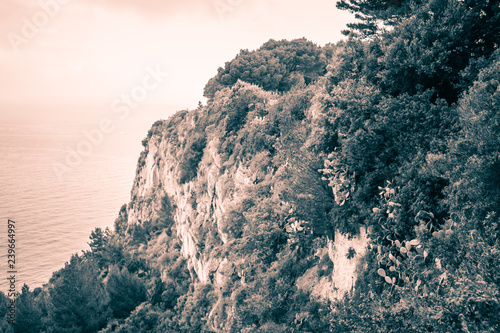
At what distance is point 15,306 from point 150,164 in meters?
30.8

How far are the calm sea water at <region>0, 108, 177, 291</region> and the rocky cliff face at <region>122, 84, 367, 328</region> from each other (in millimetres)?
17800

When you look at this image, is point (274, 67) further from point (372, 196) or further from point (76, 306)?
point (76, 306)

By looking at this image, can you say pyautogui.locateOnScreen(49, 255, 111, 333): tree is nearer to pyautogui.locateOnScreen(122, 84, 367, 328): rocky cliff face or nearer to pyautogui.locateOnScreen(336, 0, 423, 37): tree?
pyautogui.locateOnScreen(122, 84, 367, 328): rocky cliff face

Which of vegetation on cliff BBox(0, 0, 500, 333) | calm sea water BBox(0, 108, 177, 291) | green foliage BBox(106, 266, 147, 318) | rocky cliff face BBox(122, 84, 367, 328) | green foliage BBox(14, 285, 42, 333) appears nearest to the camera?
vegetation on cliff BBox(0, 0, 500, 333)

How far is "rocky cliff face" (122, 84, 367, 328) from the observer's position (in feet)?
51.9

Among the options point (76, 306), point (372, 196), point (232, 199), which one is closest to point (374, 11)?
point (372, 196)

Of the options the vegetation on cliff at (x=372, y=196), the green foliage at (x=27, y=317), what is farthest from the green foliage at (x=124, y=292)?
the green foliage at (x=27, y=317)

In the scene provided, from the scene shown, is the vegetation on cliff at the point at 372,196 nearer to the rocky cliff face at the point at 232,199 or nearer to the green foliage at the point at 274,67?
the rocky cliff face at the point at 232,199

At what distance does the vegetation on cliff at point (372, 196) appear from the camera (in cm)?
945

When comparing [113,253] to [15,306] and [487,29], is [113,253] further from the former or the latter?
[487,29]

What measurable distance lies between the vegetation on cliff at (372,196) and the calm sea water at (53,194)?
29622 mm

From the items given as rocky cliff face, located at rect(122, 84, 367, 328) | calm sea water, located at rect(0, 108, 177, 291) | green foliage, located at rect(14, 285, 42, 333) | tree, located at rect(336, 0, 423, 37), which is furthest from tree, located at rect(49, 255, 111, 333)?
tree, located at rect(336, 0, 423, 37)

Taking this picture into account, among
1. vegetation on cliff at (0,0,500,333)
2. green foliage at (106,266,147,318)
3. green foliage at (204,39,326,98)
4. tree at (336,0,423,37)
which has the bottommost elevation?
green foliage at (106,266,147,318)

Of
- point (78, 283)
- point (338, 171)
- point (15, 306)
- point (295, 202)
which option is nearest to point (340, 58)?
point (338, 171)
